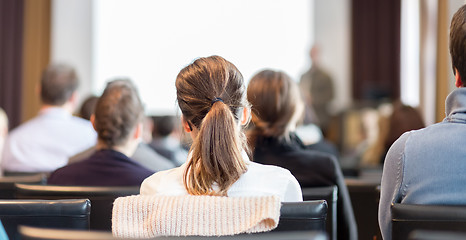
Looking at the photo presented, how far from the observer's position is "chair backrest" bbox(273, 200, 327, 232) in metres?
1.40

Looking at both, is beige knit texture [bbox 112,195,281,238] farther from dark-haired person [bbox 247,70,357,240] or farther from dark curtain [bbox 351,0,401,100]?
dark curtain [bbox 351,0,401,100]

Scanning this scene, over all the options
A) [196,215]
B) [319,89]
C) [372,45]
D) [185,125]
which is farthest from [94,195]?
[372,45]

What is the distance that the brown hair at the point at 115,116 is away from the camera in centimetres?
250

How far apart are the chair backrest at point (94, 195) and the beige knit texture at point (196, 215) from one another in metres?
0.35

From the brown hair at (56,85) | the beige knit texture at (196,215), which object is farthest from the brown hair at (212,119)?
the brown hair at (56,85)

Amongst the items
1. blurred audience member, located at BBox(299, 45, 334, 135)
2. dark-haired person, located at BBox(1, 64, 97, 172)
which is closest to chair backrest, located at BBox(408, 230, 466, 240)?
dark-haired person, located at BBox(1, 64, 97, 172)

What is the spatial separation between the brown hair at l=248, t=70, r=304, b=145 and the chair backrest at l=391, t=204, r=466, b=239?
1132mm

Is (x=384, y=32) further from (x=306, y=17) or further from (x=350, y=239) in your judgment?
(x=350, y=239)

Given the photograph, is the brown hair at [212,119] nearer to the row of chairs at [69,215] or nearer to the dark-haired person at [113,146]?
the row of chairs at [69,215]

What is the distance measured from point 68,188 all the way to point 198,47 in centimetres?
807

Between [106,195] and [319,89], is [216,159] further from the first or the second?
[319,89]

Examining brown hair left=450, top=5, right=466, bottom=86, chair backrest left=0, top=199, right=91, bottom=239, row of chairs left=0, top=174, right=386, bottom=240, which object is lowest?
row of chairs left=0, top=174, right=386, bottom=240

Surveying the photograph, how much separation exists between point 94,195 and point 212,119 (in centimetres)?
49

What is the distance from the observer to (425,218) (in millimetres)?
1341
